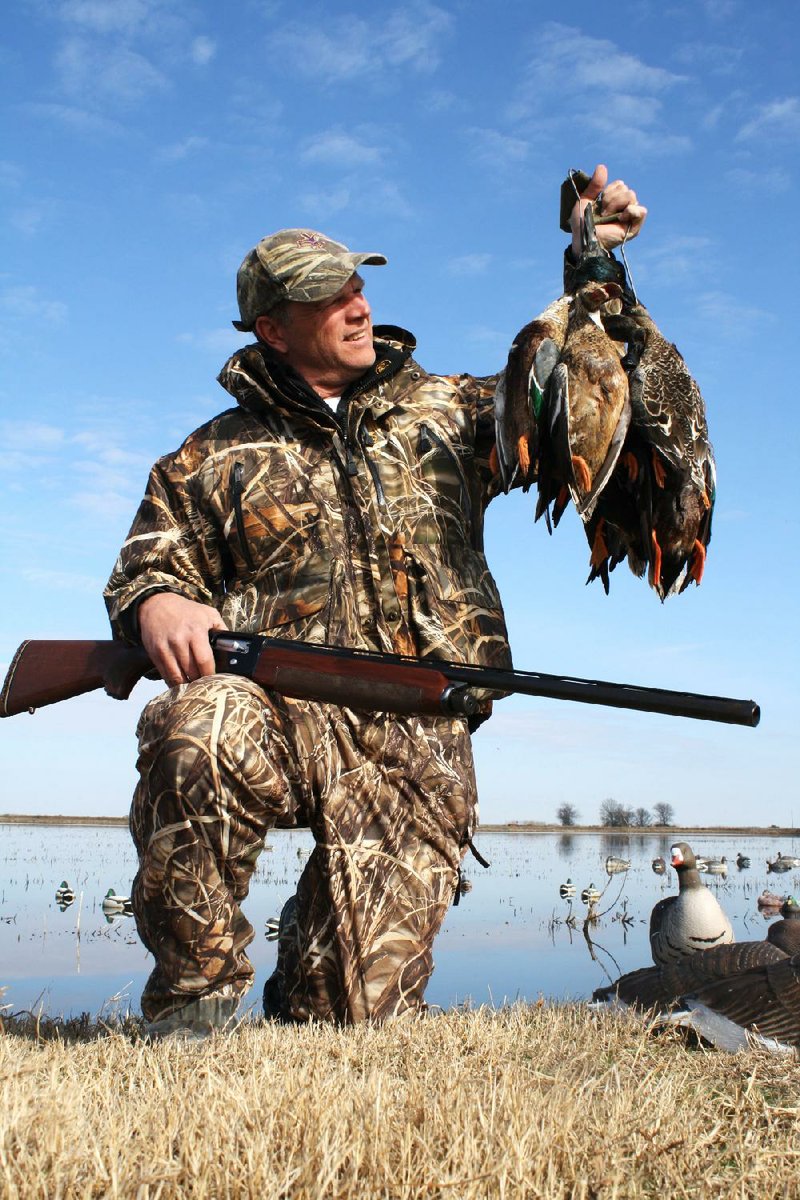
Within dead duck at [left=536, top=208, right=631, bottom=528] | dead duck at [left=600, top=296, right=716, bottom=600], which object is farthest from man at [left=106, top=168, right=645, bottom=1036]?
dead duck at [left=600, top=296, right=716, bottom=600]

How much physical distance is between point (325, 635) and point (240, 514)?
562 mm

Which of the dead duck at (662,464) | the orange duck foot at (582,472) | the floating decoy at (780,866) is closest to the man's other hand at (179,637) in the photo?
the orange duck foot at (582,472)

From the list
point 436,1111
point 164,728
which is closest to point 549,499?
point 164,728

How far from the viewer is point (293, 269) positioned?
4309mm

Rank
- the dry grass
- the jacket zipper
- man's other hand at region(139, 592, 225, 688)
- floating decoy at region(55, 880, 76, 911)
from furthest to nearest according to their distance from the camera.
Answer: floating decoy at region(55, 880, 76, 911)
the jacket zipper
man's other hand at region(139, 592, 225, 688)
the dry grass

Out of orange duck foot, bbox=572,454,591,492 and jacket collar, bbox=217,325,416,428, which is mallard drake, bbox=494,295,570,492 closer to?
orange duck foot, bbox=572,454,591,492

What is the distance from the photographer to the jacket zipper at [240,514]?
423cm

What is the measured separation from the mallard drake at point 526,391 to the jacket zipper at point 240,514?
1019 mm

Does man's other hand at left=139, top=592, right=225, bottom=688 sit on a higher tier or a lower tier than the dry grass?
higher

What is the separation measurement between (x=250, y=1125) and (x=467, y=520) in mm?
2614

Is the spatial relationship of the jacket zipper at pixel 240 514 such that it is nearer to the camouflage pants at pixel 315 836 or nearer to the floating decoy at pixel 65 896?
the camouflage pants at pixel 315 836

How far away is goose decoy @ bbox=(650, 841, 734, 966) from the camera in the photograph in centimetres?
817

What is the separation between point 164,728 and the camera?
364cm

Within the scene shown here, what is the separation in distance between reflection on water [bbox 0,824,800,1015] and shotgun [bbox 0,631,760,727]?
4.33 ft
